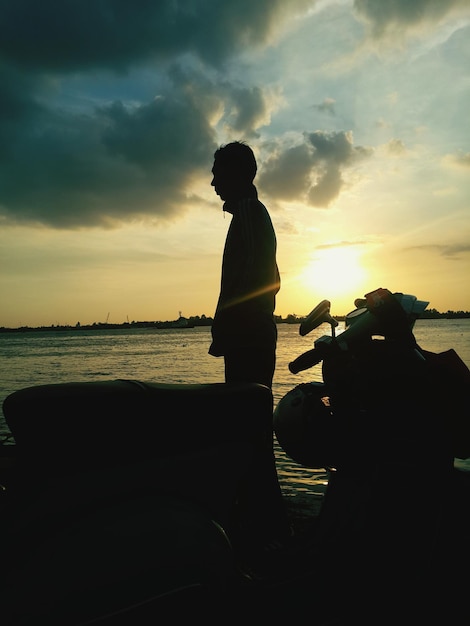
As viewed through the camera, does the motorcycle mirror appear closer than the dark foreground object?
No

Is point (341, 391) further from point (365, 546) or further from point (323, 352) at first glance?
point (365, 546)

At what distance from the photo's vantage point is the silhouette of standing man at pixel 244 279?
9.73 feet

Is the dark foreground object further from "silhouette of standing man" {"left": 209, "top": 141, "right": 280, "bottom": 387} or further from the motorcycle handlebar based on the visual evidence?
"silhouette of standing man" {"left": 209, "top": 141, "right": 280, "bottom": 387}

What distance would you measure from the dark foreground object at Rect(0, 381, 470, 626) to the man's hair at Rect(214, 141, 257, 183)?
1.82 meters

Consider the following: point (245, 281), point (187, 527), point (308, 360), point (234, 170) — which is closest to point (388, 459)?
point (308, 360)

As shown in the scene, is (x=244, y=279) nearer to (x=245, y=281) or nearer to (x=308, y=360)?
(x=245, y=281)

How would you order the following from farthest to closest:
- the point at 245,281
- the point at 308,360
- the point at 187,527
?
the point at 245,281 → the point at 308,360 → the point at 187,527

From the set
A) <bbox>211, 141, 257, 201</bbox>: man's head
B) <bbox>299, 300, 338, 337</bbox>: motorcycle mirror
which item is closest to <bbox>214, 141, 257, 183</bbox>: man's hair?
<bbox>211, 141, 257, 201</bbox>: man's head

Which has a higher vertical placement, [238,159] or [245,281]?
[238,159]

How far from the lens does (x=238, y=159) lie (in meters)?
3.25

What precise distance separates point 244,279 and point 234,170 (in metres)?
0.76

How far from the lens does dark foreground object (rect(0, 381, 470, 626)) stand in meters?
1.31

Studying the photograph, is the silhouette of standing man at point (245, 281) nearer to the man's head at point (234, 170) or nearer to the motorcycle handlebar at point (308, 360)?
the man's head at point (234, 170)

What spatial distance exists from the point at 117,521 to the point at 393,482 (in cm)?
116
